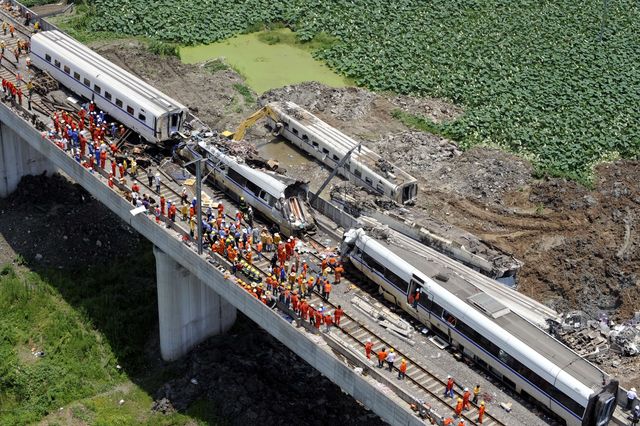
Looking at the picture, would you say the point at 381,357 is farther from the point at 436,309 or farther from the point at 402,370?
the point at 436,309

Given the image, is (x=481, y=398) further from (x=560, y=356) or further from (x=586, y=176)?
(x=586, y=176)

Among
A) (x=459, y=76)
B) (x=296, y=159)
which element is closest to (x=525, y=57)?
(x=459, y=76)

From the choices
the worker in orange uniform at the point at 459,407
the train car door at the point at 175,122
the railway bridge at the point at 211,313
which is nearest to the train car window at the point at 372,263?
the railway bridge at the point at 211,313

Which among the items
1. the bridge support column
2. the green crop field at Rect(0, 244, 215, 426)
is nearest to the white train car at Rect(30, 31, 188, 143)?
the bridge support column

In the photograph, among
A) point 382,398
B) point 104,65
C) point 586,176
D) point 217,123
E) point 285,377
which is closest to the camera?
point 382,398

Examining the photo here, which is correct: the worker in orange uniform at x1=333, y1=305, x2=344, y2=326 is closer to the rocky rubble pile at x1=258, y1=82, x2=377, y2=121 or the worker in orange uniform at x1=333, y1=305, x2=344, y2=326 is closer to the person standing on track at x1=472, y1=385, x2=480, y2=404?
the person standing on track at x1=472, y1=385, x2=480, y2=404

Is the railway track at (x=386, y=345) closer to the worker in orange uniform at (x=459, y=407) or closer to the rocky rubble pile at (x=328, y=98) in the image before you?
the worker in orange uniform at (x=459, y=407)

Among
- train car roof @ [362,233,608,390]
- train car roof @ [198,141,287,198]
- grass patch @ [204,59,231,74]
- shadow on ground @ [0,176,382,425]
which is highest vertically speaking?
train car roof @ [198,141,287,198]
